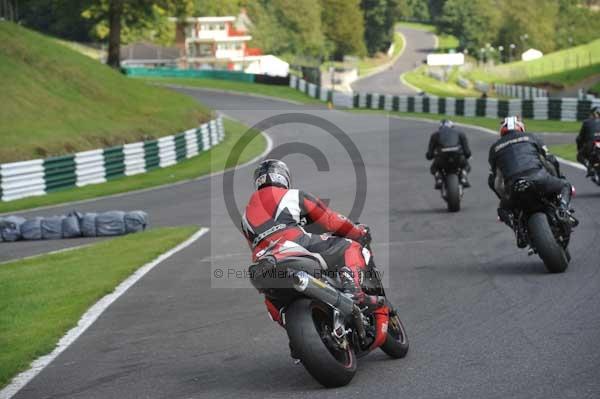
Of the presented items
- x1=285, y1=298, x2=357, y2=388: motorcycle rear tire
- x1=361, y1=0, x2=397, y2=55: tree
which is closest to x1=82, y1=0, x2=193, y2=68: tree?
x1=285, y1=298, x2=357, y2=388: motorcycle rear tire

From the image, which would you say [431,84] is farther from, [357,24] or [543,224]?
[543,224]

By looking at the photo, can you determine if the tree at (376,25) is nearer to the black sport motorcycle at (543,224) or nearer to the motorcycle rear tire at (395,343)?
the black sport motorcycle at (543,224)

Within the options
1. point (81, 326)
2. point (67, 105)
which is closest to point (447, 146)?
point (81, 326)

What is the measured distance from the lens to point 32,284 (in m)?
→ 13.6

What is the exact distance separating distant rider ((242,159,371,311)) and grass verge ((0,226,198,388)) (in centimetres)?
226

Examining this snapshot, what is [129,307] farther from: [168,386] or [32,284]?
[168,386]

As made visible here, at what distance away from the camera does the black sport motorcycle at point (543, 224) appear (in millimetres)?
11648

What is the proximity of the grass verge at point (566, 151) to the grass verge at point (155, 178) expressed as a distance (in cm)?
979

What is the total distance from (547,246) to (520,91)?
250ft

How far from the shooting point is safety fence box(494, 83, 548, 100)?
257ft

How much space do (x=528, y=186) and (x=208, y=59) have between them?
134m

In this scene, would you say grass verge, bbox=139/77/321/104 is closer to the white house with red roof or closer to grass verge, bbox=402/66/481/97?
grass verge, bbox=402/66/481/97

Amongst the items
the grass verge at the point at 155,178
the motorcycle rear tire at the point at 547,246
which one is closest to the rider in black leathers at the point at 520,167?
the motorcycle rear tire at the point at 547,246

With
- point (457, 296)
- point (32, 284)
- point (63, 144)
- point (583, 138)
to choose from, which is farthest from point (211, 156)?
point (457, 296)
